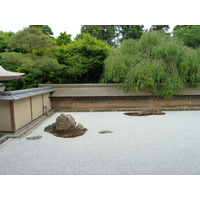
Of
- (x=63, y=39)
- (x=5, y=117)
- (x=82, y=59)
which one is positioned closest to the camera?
(x=5, y=117)

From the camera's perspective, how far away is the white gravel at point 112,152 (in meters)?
3.90

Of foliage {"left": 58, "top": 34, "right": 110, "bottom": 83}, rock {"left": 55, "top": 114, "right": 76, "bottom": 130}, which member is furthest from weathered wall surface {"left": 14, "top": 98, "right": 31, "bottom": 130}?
foliage {"left": 58, "top": 34, "right": 110, "bottom": 83}

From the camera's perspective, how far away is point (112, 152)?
4.85m

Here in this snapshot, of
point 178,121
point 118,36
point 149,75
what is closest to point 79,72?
point 149,75

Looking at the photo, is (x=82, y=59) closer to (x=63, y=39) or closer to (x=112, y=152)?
(x=63, y=39)

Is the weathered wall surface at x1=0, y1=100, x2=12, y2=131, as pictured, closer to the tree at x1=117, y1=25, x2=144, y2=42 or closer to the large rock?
the large rock

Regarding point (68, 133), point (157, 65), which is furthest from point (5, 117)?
point (157, 65)

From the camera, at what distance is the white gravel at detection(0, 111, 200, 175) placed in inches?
153

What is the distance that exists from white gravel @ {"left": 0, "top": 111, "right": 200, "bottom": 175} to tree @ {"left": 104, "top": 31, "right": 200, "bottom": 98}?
11.8ft

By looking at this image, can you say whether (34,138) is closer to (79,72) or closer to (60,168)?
(60,168)

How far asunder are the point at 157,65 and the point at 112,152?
6.85 m

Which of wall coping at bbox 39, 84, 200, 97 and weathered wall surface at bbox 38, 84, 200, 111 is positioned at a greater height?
wall coping at bbox 39, 84, 200, 97

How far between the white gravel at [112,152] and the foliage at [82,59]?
6.92m

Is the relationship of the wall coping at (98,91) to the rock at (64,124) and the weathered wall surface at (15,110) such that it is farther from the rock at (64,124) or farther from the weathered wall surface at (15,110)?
the rock at (64,124)
